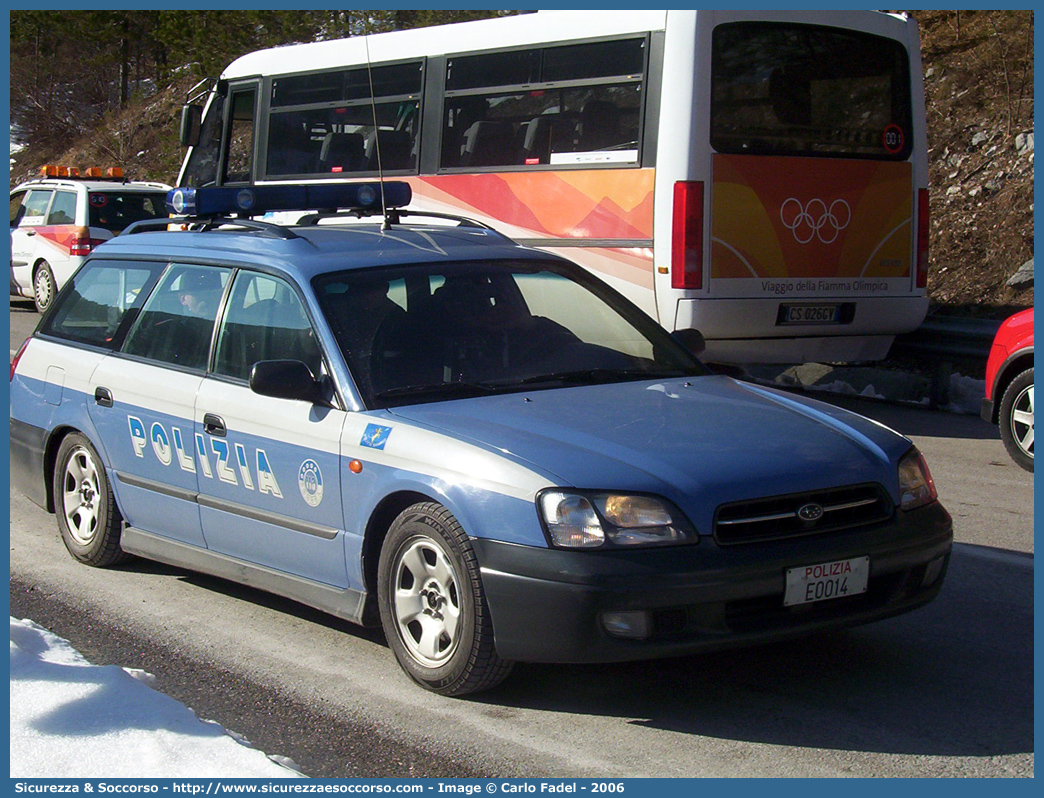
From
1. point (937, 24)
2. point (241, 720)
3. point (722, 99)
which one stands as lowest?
point (241, 720)

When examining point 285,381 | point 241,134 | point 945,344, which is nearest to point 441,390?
point 285,381

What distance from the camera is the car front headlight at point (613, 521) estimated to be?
4.04 meters

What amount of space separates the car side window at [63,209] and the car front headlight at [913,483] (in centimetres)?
1598

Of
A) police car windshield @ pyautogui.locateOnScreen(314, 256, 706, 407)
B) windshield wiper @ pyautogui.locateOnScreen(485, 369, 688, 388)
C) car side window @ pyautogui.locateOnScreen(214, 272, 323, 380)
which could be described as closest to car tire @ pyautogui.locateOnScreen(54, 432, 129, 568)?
car side window @ pyautogui.locateOnScreen(214, 272, 323, 380)

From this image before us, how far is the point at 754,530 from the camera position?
415 cm

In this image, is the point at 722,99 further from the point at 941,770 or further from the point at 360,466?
the point at 941,770

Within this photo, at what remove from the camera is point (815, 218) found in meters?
10.6

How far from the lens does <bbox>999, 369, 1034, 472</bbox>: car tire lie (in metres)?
8.59

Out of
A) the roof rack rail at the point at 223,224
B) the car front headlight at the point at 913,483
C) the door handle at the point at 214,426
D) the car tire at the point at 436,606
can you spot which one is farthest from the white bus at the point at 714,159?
Answer: the car tire at the point at 436,606

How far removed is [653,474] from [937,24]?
17.5 metres

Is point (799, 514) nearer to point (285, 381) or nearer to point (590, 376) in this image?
point (590, 376)

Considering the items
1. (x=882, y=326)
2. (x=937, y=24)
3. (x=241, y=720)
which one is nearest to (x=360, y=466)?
(x=241, y=720)

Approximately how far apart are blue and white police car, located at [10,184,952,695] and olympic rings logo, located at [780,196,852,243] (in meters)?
4.88

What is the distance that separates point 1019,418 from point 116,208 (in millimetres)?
13702
